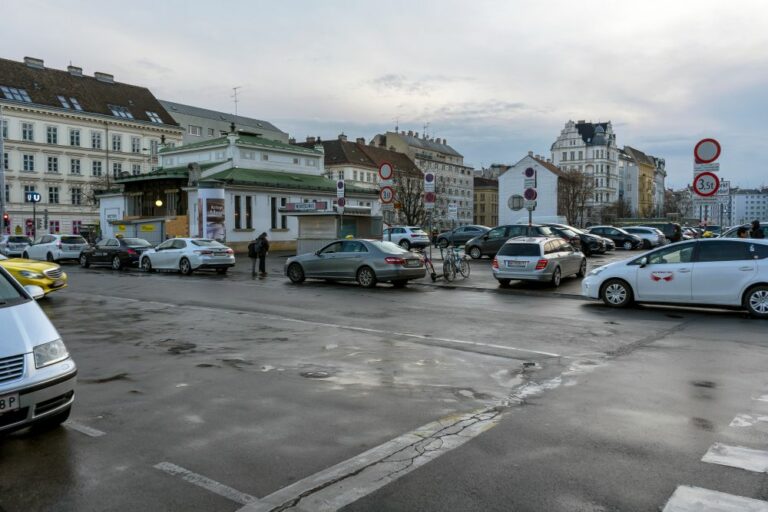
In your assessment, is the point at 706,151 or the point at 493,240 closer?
the point at 706,151

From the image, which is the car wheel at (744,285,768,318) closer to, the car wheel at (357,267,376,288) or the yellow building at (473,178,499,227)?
the car wheel at (357,267,376,288)

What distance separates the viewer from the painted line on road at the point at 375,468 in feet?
13.1

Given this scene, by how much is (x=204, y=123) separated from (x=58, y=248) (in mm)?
77668

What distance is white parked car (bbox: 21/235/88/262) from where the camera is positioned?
108 feet

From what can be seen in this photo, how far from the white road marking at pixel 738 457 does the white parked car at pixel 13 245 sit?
39791 millimetres

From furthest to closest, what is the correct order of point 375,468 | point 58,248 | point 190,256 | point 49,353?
point 58,248, point 190,256, point 49,353, point 375,468

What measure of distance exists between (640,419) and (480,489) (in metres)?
2.28

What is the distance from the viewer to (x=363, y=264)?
1925 cm

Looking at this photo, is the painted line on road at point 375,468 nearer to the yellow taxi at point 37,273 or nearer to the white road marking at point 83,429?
the white road marking at point 83,429

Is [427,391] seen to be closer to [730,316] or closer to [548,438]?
[548,438]

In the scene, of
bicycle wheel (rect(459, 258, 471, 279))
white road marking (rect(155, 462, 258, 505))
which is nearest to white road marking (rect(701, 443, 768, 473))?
white road marking (rect(155, 462, 258, 505))

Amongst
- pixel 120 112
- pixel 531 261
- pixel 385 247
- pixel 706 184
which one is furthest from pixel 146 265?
pixel 120 112

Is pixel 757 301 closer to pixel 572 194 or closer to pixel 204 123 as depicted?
pixel 572 194

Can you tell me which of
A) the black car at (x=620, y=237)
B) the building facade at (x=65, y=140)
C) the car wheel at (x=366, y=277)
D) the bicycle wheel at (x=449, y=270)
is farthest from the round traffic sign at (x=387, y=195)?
the building facade at (x=65, y=140)
